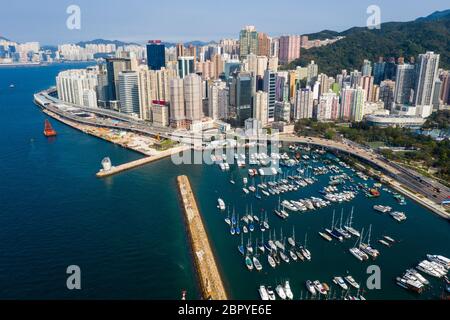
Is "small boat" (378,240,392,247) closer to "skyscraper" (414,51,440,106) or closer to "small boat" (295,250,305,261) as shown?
"small boat" (295,250,305,261)

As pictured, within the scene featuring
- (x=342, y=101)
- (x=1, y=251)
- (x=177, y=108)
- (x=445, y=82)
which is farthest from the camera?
(x=445, y=82)

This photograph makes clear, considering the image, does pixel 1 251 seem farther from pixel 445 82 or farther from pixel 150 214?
pixel 445 82

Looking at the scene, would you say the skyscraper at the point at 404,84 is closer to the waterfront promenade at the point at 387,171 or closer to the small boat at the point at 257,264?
the waterfront promenade at the point at 387,171

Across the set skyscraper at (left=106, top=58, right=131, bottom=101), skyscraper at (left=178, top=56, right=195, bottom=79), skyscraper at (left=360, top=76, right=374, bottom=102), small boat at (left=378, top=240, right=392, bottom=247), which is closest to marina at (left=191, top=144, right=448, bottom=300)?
small boat at (left=378, top=240, right=392, bottom=247)

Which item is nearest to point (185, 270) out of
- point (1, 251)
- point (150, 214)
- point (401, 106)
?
point (150, 214)

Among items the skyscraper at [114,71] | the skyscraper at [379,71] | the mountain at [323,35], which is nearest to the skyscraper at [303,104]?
the skyscraper at [379,71]

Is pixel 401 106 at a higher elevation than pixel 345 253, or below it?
higher

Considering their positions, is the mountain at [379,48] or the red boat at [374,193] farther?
the mountain at [379,48]
